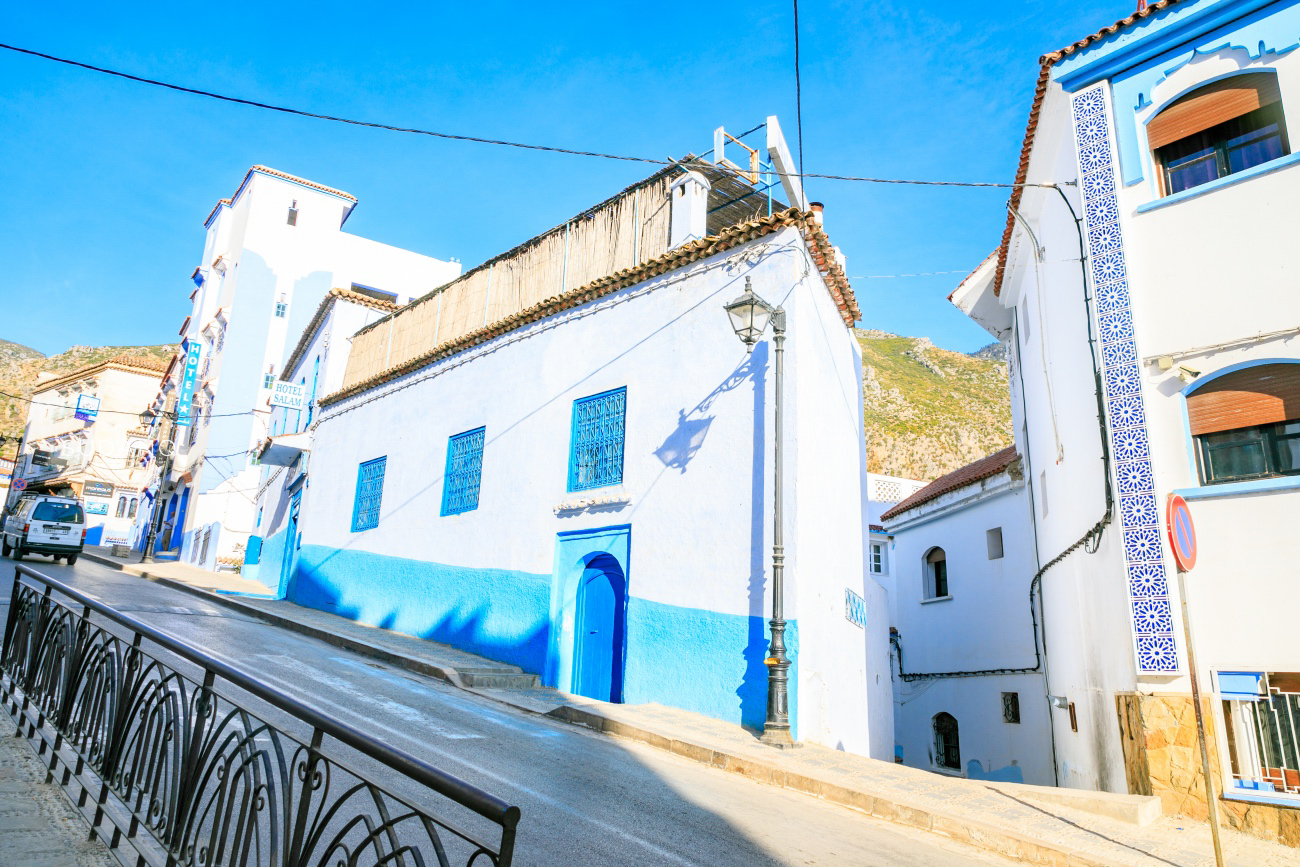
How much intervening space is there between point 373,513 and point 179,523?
913 inches

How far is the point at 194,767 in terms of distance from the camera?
12.0ft

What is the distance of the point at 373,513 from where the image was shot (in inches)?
710

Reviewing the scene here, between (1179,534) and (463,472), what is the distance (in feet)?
40.3

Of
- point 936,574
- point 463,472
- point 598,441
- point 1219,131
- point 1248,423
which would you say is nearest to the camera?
point 1248,423

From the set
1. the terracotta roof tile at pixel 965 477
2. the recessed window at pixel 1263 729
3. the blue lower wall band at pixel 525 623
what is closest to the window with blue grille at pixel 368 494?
the blue lower wall band at pixel 525 623

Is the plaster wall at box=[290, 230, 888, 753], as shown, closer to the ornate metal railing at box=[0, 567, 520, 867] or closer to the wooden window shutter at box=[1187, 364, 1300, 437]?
the wooden window shutter at box=[1187, 364, 1300, 437]

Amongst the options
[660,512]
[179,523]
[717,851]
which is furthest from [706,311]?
[179,523]

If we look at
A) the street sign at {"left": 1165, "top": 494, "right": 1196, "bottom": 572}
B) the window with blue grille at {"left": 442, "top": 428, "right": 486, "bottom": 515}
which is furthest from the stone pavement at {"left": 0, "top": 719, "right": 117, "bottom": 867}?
the window with blue grille at {"left": 442, "top": 428, "right": 486, "bottom": 515}

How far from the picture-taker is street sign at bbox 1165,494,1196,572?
5.36m

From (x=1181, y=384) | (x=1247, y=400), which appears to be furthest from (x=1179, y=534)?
(x=1181, y=384)

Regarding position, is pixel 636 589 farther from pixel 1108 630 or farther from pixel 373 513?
pixel 373 513

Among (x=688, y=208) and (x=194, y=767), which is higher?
(x=688, y=208)

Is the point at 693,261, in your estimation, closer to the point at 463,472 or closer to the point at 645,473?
the point at 645,473

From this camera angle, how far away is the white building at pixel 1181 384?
7094 mm
